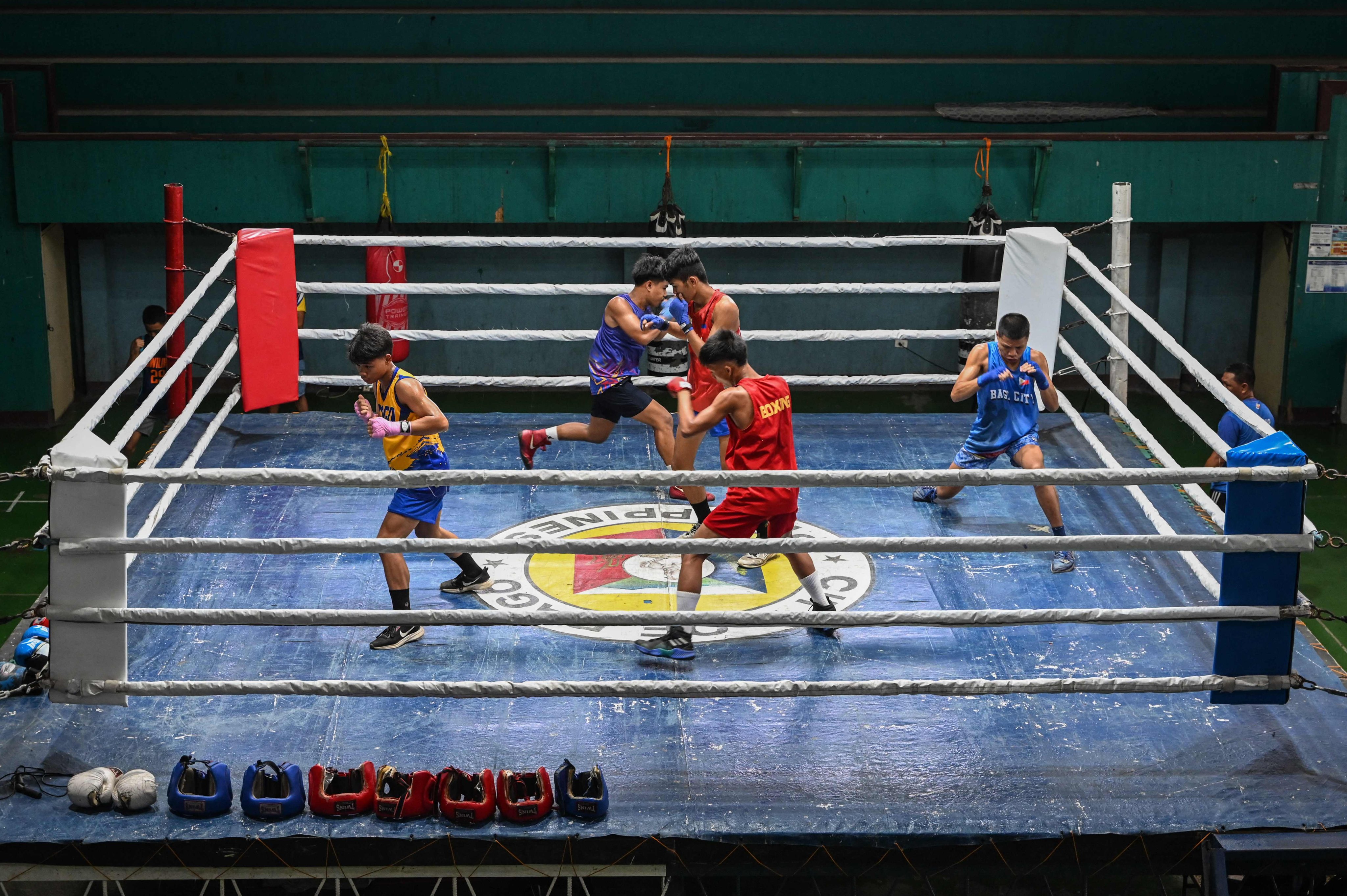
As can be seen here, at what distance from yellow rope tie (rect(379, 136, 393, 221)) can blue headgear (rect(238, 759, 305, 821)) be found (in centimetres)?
720

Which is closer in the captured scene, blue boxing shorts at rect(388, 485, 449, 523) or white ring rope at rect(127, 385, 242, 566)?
blue boxing shorts at rect(388, 485, 449, 523)

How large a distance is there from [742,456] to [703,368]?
139 cm

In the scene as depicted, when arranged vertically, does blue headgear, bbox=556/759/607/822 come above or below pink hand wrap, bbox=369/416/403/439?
below

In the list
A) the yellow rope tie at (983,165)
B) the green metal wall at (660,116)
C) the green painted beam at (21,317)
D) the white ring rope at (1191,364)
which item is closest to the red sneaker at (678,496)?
the white ring rope at (1191,364)

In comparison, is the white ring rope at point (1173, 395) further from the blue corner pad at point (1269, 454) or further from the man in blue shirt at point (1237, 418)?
the man in blue shirt at point (1237, 418)

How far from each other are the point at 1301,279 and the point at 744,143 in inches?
190

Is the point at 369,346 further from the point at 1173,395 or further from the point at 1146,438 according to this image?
the point at 1146,438

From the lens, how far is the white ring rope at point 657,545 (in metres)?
4.01

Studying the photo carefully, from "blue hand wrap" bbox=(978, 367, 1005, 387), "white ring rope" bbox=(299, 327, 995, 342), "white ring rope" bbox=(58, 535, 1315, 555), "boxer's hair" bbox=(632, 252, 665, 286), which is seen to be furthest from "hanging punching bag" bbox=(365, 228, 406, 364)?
"white ring rope" bbox=(58, 535, 1315, 555)

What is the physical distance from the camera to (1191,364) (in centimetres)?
515

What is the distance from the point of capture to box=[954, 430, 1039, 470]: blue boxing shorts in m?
6.32

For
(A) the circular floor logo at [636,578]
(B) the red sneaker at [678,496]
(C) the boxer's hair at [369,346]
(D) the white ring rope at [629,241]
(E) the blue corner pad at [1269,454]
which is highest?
(D) the white ring rope at [629,241]

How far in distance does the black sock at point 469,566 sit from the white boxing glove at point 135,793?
1.78 metres

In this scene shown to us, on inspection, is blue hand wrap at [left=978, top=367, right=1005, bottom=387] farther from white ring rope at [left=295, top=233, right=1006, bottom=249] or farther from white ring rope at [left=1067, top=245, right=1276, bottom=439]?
white ring rope at [left=295, top=233, right=1006, bottom=249]
